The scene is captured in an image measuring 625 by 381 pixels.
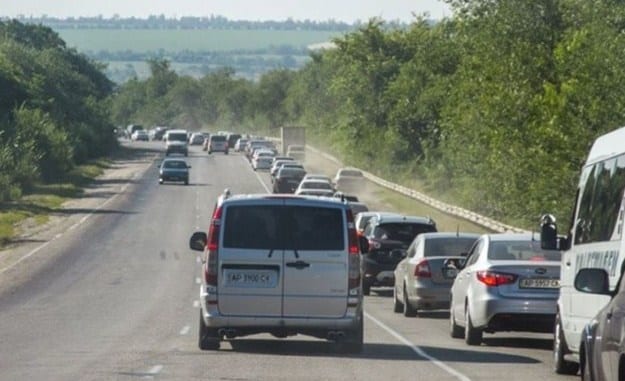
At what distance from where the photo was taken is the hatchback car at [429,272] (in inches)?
1094

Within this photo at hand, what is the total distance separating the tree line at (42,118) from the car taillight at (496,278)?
177ft

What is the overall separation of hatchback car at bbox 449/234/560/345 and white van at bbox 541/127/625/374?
288 centimetres

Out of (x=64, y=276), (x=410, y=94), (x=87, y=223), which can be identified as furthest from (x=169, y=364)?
(x=410, y=94)

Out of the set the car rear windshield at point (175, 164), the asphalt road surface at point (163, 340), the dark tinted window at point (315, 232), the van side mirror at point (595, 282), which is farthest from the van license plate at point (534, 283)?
the car rear windshield at point (175, 164)

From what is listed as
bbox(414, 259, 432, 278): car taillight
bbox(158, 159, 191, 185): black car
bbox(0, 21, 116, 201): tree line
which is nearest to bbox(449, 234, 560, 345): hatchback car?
bbox(414, 259, 432, 278): car taillight

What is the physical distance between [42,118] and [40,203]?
27712mm

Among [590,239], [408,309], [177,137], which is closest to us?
[590,239]

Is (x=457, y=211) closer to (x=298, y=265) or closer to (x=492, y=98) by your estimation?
A: (x=492, y=98)

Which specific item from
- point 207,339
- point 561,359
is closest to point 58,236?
point 207,339

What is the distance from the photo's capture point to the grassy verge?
61.1 m

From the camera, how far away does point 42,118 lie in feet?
333

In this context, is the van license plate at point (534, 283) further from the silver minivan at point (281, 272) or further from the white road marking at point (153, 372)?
the white road marking at point (153, 372)

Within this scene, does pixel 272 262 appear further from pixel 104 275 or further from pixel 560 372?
pixel 104 275

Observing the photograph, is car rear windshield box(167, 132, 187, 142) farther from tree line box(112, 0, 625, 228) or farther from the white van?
the white van
